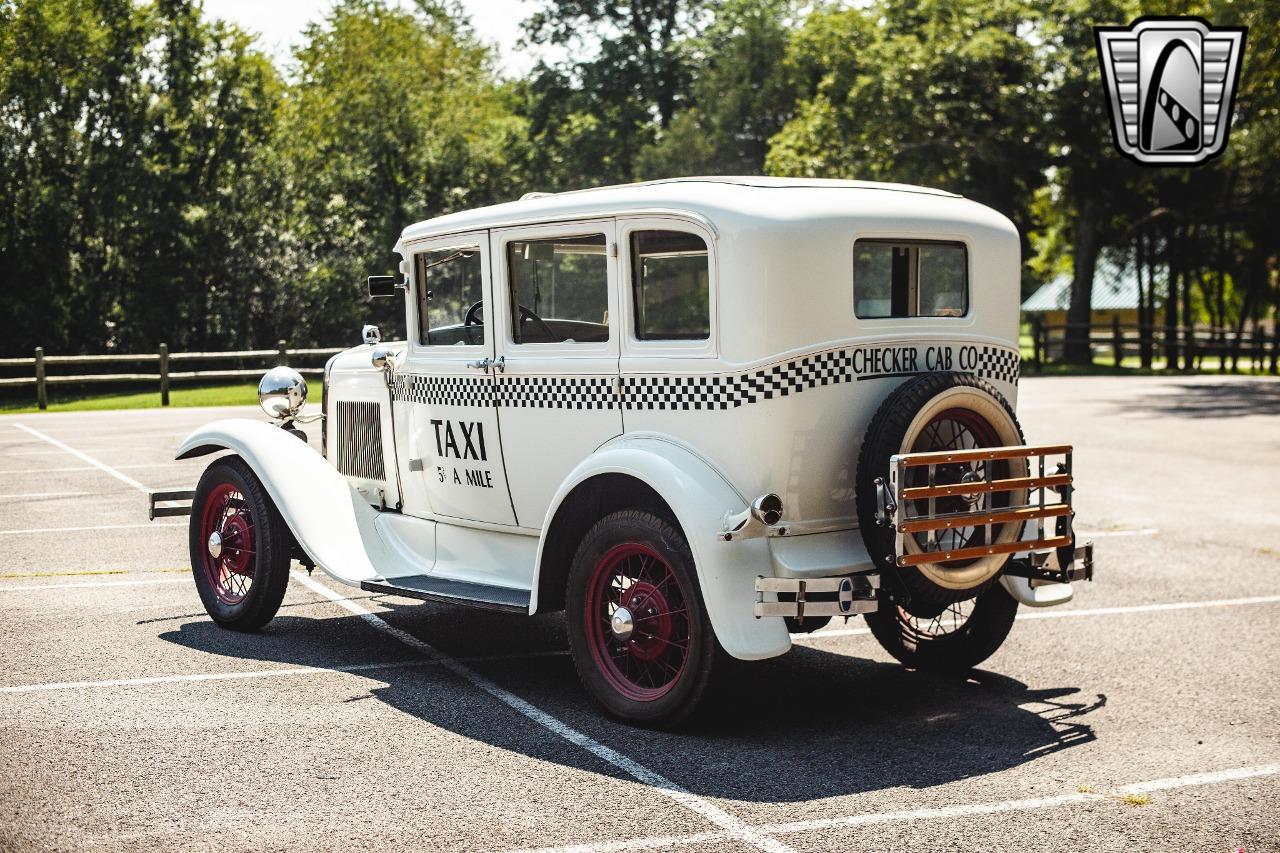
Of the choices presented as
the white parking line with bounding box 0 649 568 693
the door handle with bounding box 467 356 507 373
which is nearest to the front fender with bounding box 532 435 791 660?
the door handle with bounding box 467 356 507 373

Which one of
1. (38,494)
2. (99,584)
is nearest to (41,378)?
(38,494)

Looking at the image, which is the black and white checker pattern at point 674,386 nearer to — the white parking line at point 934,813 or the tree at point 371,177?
the white parking line at point 934,813

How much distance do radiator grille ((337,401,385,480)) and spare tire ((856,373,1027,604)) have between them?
3.14 meters

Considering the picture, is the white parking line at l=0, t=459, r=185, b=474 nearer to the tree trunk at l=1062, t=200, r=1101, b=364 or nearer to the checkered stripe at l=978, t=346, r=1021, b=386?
the checkered stripe at l=978, t=346, r=1021, b=386

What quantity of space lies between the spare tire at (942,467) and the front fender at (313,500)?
2.69 meters

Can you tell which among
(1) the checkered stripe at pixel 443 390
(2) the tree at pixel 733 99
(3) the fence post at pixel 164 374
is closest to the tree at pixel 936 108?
(2) the tree at pixel 733 99

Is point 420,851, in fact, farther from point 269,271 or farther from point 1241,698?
point 269,271

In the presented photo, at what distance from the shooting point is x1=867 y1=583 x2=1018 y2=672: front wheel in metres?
6.41

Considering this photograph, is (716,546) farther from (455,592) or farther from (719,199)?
(455,592)

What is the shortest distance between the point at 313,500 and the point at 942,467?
3.36 meters

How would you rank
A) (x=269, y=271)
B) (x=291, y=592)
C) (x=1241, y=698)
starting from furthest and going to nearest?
(x=269, y=271)
(x=291, y=592)
(x=1241, y=698)

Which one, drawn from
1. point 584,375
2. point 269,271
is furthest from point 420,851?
point 269,271

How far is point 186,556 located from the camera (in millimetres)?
9602

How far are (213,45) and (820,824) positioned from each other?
3677 centimetres
